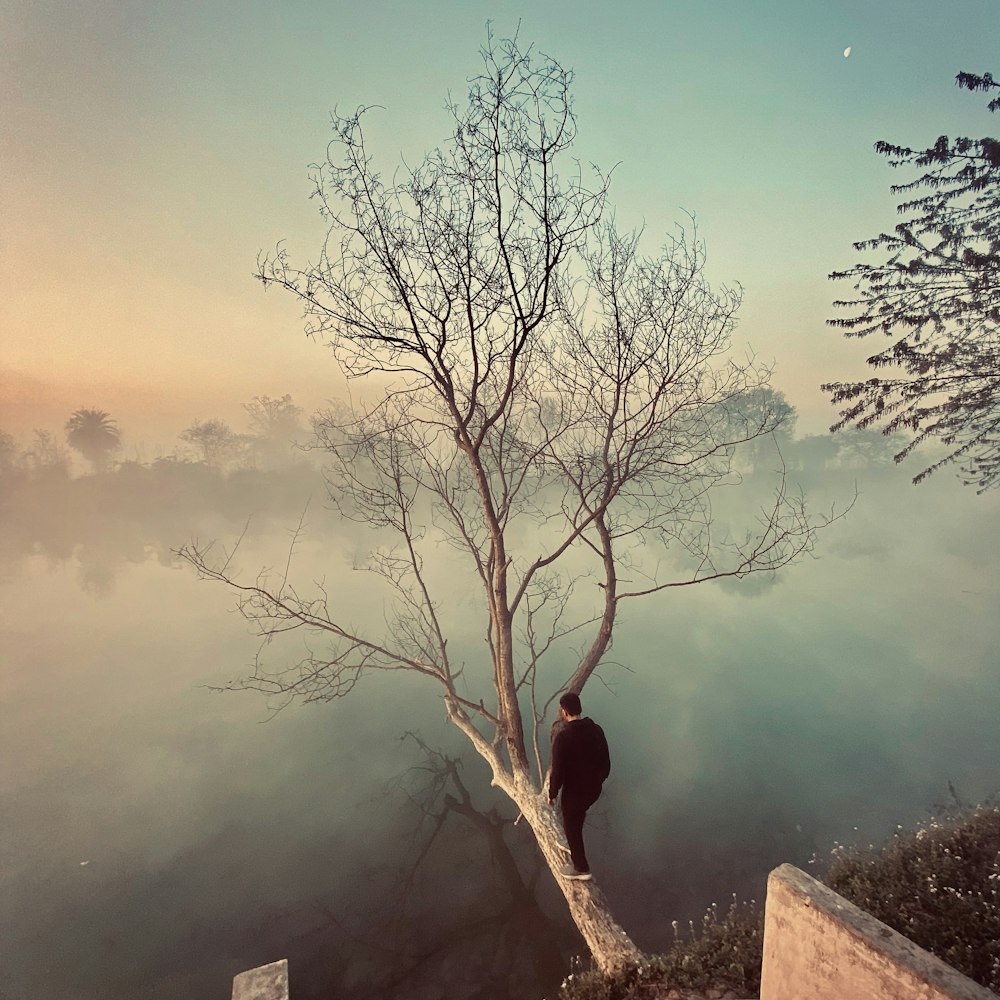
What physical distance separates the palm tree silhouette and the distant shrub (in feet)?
302

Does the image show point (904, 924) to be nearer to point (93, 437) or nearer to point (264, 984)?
point (264, 984)

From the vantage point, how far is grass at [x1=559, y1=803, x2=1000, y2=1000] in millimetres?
5078

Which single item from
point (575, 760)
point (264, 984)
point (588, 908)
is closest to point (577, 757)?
point (575, 760)

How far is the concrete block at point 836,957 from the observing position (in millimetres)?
2703

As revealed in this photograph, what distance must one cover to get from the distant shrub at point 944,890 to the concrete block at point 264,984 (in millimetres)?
8554

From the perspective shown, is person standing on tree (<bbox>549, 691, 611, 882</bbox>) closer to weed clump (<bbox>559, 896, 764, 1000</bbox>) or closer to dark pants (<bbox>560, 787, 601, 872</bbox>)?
dark pants (<bbox>560, 787, 601, 872</bbox>)

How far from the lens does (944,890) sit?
6.23 m

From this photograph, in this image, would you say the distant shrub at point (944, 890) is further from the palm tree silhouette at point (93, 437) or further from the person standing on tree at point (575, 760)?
the palm tree silhouette at point (93, 437)

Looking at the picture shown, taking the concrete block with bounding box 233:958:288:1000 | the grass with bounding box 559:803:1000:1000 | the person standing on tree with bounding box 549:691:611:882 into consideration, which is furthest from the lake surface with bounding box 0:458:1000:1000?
the person standing on tree with bounding box 549:691:611:882

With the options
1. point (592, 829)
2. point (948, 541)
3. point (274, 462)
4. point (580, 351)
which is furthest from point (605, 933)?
point (274, 462)

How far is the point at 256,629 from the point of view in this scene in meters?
27.5

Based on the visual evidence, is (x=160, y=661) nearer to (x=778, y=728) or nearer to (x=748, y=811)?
(x=748, y=811)

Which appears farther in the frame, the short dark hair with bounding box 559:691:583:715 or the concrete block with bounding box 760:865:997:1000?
the short dark hair with bounding box 559:691:583:715

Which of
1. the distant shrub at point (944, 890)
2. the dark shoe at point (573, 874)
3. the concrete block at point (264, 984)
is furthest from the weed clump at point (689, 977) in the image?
the concrete block at point (264, 984)
